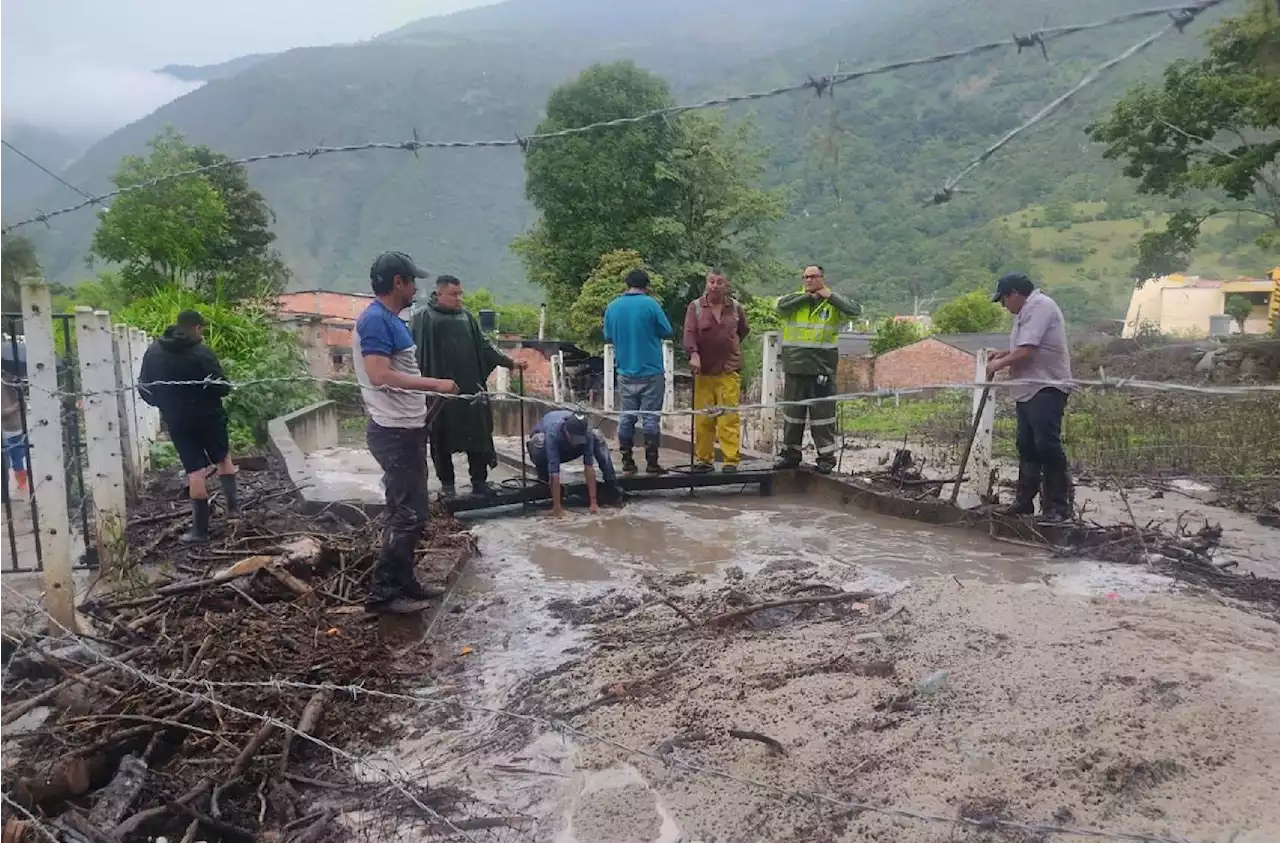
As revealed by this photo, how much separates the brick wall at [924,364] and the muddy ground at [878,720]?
1296 inches

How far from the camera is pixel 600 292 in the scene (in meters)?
26.9

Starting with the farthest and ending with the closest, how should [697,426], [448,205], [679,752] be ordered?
[448,205]
[697,426]
[679,752]

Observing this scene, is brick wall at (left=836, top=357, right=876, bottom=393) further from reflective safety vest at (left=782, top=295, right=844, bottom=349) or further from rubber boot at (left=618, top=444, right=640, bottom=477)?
rubber boot at (left=618, top=444, right=640, bottom=477)

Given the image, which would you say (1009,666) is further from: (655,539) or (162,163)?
(162,163)

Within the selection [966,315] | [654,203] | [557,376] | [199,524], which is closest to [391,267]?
[199,524]

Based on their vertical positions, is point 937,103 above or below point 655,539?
above

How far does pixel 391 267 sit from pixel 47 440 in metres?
1.77

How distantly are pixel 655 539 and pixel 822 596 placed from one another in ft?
6.74

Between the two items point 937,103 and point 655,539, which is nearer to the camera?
point 655,539

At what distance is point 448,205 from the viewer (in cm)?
11506

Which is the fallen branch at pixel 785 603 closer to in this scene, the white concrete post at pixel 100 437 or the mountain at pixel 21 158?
the white concrete post at pixel 100 437

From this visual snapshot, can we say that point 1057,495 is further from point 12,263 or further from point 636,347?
point 12,263

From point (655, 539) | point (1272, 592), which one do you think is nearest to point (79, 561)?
point (655, 539)

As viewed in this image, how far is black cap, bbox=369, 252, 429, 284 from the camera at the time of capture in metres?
4.49
